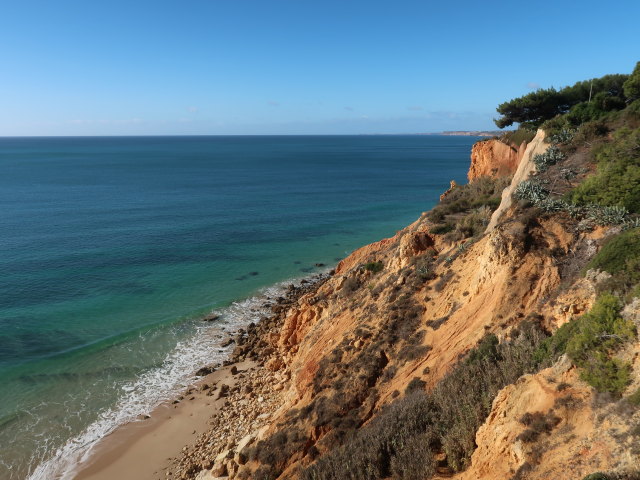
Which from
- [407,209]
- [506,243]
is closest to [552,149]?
[506,243]

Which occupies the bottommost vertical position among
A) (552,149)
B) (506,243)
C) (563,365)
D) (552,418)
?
(552,418)

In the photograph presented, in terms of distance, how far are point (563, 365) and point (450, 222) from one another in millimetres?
17068

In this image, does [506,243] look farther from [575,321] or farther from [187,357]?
[187,357]

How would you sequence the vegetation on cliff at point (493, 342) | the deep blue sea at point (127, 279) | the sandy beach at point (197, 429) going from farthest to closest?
the deep blue sea at point (127, 279) < the sandy beach at point (197, 429) < the vegetation on cliff at point (493, 342)

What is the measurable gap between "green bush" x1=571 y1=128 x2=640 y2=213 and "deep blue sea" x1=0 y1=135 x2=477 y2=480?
22.5 metres

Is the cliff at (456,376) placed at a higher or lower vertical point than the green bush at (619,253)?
lower

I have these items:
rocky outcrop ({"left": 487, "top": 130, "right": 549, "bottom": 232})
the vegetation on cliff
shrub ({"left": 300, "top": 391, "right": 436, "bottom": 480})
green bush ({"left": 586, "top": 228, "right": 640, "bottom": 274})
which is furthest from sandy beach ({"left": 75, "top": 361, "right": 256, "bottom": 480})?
green bush ({"left": 586, "top": 228, "right": 640, "bottom": 274})

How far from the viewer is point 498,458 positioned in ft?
29.1

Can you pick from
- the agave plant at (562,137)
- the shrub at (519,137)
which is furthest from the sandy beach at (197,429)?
the shrub at (519,137)

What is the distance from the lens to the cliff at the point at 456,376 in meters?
8.54

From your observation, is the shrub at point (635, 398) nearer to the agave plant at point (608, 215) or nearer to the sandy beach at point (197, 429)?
the agave plant at point (608, 215)

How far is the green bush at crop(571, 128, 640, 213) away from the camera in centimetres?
1497

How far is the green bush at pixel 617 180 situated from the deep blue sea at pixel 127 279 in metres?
22.5

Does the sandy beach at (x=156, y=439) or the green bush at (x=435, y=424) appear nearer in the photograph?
the green bush at (x=435, y=424)
